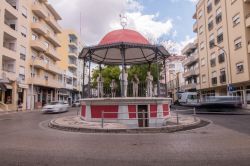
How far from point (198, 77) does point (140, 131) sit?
133 feet

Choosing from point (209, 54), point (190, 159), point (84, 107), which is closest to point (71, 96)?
point (209, 54)

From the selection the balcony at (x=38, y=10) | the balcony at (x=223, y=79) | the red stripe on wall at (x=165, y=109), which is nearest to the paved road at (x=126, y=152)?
the red stripe on wall at (x=165, y=109)

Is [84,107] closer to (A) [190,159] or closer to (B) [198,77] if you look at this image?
(A) [190,159]

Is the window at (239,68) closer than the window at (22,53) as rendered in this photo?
Yes

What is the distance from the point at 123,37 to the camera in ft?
52.9

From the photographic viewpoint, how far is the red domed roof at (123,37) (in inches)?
630

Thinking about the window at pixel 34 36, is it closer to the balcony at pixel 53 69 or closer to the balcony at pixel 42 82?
the balcony at pixel 53 69

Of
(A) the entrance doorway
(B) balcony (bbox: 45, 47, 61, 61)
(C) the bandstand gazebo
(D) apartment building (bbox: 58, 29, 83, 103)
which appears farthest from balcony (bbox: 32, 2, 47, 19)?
(A) the entrance doorway

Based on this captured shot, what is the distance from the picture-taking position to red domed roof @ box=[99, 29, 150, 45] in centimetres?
1599

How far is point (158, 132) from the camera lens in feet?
37.7

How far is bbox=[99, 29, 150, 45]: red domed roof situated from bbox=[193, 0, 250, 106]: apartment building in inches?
723

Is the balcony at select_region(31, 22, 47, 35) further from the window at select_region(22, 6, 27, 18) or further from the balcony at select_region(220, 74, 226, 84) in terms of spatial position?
the balcony at select_region(220, 74, 226, 84)

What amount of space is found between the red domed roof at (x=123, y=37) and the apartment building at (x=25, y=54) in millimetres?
18240

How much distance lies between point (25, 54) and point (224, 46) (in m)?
29.4
